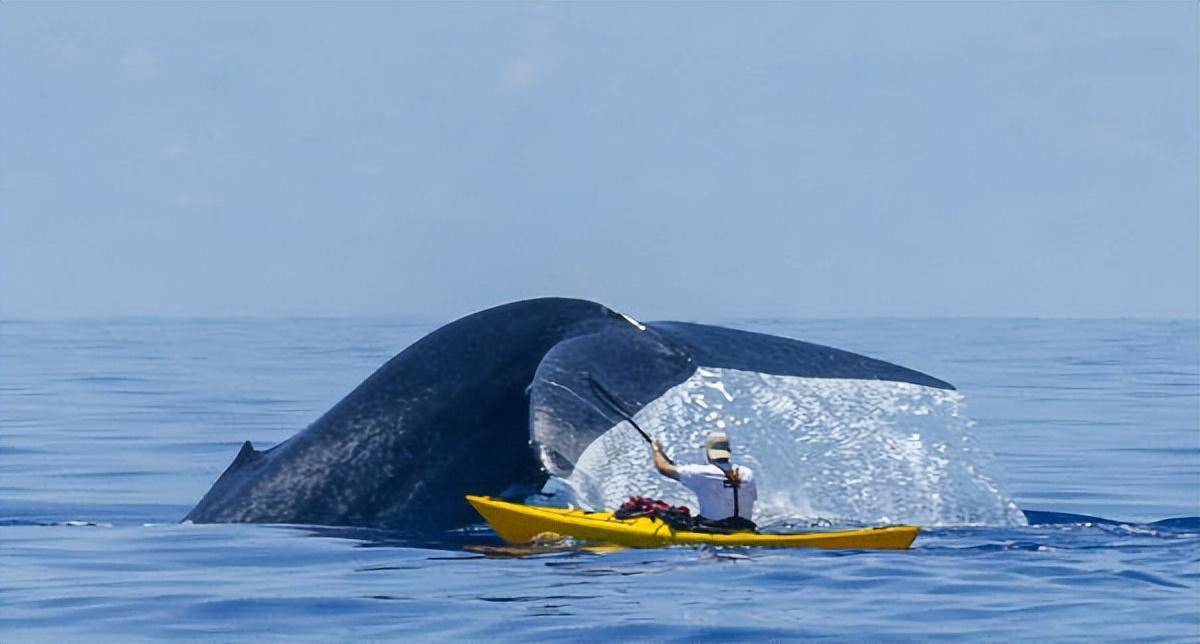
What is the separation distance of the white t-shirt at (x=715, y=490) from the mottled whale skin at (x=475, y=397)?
904 mm

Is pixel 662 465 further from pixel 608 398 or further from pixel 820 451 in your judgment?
pixel 608 398

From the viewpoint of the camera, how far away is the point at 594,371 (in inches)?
414

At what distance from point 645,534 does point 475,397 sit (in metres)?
1.34

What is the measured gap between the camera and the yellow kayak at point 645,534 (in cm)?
1151

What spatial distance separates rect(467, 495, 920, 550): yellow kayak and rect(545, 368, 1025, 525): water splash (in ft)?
0.79

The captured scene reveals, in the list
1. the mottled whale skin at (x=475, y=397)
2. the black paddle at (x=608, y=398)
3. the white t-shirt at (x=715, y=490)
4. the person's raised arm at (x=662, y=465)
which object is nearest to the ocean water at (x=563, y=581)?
the mottled whale skin at (x=475, y=397)

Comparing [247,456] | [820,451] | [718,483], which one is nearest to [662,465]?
[718,483]

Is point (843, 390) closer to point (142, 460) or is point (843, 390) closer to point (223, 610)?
point (223, 610)

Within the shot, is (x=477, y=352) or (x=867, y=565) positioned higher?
(x=477, y=352)

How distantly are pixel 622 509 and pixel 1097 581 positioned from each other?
2.66 meters

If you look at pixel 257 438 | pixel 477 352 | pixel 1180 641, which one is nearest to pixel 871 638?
pixel 1180 641

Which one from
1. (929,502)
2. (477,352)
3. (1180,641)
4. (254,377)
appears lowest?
(1180,641)

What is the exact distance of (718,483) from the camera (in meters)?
12.0

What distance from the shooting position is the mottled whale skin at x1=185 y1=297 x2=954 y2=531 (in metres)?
10.8
